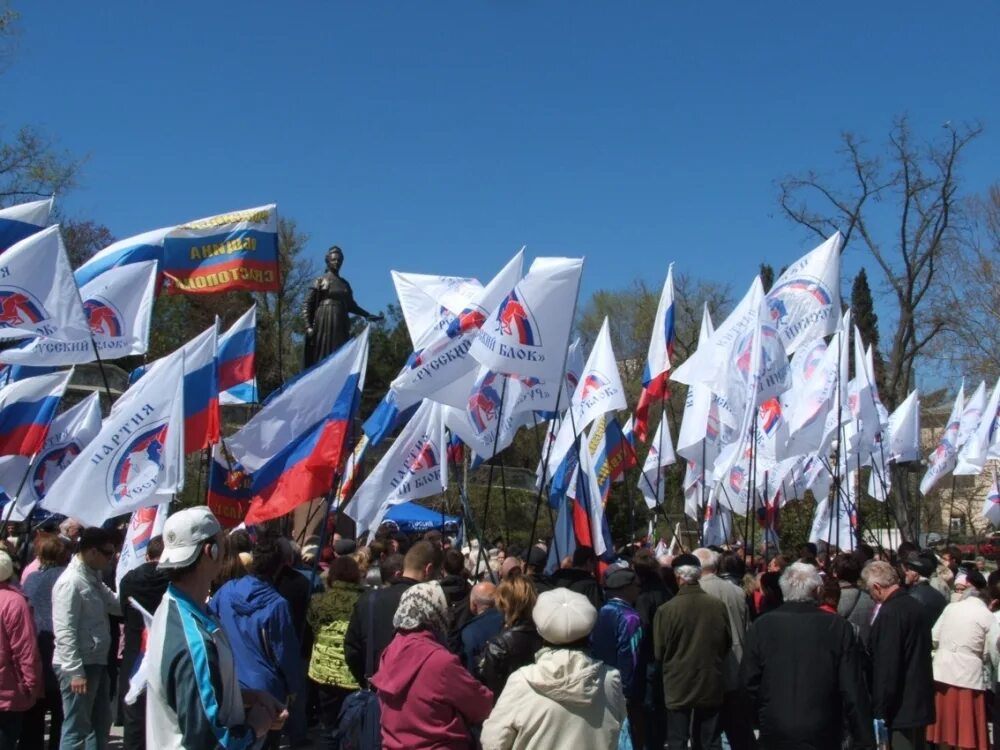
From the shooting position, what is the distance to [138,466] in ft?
28.0

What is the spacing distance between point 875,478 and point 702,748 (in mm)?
14296

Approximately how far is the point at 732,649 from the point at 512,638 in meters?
3.33

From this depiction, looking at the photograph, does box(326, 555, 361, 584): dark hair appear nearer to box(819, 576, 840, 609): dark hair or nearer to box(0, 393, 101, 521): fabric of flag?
box(819, 576, 840, 609): dark hair

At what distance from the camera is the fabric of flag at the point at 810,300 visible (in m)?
13.3

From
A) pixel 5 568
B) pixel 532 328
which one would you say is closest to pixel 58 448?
pixel 5 568

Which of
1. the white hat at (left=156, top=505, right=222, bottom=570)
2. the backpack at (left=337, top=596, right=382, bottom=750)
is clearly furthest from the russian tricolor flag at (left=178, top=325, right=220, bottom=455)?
the white hat at (left=156, top=505, right=222, bottom=570)

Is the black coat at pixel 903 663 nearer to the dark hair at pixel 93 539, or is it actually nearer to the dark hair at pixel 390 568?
the dark hair at pixel 390 568

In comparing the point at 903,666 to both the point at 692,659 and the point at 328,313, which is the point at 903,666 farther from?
the point at 328,313

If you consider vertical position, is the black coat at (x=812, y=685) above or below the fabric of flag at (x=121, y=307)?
below

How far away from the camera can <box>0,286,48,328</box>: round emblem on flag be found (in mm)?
9836

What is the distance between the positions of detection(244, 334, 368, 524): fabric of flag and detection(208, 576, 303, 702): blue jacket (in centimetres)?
348

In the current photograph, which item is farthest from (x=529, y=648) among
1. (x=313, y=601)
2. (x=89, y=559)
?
(x=89, y=559)

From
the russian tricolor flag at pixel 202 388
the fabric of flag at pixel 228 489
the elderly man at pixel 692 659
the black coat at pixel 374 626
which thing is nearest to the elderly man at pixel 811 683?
the elderly man at pixel 692 659

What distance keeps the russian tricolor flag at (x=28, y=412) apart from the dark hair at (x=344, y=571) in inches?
213
